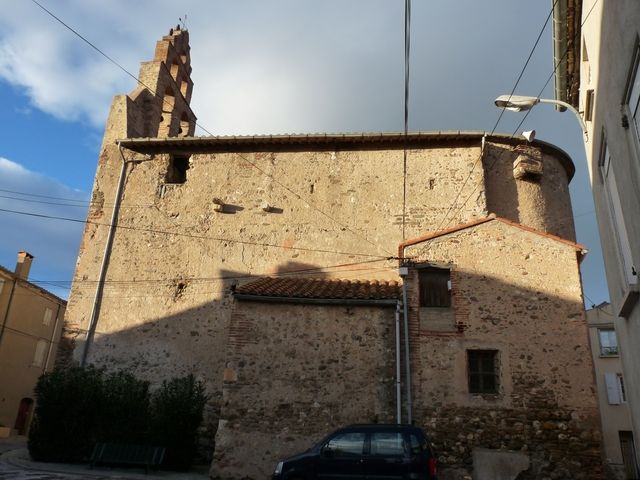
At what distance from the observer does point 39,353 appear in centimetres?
2603

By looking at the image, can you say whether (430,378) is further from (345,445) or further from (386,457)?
(345,445)

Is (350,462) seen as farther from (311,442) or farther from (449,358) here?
(449,358)

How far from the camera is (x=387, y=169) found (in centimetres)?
1535

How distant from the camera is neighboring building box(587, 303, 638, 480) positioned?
21750 millimetres

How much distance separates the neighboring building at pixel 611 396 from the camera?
71.4ft

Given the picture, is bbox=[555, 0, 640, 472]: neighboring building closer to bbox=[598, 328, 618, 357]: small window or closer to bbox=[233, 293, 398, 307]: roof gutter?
bbox=[233, 293, 398, 307]: roof gutter

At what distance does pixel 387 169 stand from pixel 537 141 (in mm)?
4763

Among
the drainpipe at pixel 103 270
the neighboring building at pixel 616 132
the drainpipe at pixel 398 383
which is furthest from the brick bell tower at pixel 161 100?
the neighboring building at pixel 616 132

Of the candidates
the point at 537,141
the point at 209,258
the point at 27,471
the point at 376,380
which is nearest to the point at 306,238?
the point at 209,258

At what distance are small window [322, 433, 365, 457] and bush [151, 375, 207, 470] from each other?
15.6ft

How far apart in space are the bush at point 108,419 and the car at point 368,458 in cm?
429

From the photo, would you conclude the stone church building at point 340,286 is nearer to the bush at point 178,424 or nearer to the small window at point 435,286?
the small window at point 435,286

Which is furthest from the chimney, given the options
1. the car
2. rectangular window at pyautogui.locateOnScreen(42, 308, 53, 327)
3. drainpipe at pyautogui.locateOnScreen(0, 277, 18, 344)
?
the car

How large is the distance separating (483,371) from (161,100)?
15.7m
